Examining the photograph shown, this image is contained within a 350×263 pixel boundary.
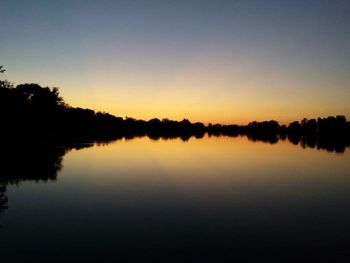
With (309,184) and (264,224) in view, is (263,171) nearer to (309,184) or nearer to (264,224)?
(309,184)

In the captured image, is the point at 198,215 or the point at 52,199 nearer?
the point at 198,215

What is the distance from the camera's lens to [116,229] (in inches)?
766

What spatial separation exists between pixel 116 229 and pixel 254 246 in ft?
25.2

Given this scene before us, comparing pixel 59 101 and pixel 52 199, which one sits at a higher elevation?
pixel 59 101

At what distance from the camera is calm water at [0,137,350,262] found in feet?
53.5

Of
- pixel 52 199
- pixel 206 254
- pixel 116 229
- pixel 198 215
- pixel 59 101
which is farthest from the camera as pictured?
pixel 59 101

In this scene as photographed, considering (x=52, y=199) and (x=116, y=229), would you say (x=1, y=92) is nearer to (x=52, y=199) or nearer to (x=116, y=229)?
(x=52, y=199)

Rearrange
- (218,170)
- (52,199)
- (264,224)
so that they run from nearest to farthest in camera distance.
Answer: (264,224) < (52,199) < (218,170)

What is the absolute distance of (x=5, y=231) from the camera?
18.0 metres

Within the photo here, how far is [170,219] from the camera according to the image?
22.1 meters

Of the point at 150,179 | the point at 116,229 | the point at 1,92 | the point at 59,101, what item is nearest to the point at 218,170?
the point at 150,179

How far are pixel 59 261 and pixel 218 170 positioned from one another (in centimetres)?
3704

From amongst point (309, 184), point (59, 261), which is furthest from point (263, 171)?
point (59, 261)

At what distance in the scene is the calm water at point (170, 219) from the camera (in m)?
16.3
